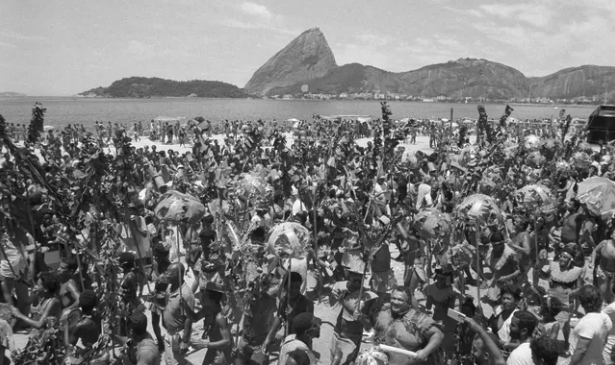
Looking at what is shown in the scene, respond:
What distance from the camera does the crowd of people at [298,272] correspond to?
412 centimetres

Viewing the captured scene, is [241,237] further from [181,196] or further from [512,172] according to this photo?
[512,172]

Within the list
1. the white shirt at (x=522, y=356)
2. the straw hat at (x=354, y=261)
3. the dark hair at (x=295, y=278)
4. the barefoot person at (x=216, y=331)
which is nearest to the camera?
the white shirt at (x=522, y=356)

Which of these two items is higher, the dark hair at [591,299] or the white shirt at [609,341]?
the dark hair at [591,299]

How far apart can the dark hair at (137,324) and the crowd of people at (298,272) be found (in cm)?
2

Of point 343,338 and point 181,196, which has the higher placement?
point 181,196

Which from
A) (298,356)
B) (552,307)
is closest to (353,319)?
(298,356)

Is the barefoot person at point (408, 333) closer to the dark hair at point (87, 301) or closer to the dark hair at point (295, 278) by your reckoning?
the dark hair at point (295, 278)

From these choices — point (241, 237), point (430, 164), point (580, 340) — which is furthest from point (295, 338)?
point (430, 164)

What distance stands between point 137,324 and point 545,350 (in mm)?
3531

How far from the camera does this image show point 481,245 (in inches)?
296

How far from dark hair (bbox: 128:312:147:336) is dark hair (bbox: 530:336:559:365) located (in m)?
3.44

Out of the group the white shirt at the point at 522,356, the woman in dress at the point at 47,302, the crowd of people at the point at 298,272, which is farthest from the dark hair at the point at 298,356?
the woman in dress at the point at 47,302

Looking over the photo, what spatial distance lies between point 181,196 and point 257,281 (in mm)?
2015

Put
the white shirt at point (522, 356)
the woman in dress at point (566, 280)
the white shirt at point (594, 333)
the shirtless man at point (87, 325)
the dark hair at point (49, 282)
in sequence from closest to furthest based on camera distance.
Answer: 1. the white shirt at point (522, 356)
2. the white shirt at point (594, 333)
3. the shirtless man at point (87, 325)
4. the dark hair at point (49, 282)
5. the woman in dress at point (566, 280)
